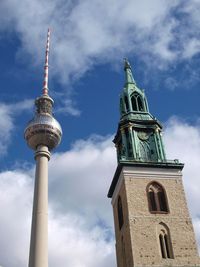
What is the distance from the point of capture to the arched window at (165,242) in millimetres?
45312

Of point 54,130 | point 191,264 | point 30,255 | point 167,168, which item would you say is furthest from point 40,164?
point 191,264

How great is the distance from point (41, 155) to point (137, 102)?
18769mm

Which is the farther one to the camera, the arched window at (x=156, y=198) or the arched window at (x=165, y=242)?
the arched window at (x=156, y=198)

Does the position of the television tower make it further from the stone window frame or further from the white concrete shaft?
the stone window frame

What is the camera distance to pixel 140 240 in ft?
150

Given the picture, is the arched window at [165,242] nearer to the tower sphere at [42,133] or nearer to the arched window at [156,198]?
the arched window at [156,198]

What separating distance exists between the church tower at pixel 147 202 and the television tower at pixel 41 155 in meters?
9.04

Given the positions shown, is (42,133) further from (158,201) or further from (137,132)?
(158,201)

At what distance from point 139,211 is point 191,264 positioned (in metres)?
7.72

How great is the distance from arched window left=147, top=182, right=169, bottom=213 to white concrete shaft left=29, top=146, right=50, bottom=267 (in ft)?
40.4

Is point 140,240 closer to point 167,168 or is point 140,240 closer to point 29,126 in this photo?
point 167,168

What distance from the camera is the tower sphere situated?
5003 cm

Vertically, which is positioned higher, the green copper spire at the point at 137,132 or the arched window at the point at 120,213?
the green copper spire at the point at 137,132

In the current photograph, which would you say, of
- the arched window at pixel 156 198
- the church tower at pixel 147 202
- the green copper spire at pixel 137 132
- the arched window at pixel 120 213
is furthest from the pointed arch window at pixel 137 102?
the arched window at pixel 120 213
